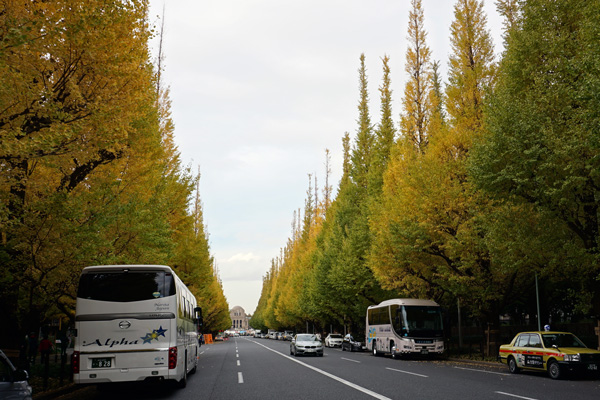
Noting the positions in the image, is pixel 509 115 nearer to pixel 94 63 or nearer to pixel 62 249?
pixel 94 63

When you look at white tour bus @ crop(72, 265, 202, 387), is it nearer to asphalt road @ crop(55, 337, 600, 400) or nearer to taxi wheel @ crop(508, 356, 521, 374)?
asphalt road @ crop(55, 337, 600, 400)

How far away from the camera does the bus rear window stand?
10.8 m

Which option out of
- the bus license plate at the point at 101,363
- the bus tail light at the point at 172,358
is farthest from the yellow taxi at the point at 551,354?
the bus license plate at the point at 101,363

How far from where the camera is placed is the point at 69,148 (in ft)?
30.7

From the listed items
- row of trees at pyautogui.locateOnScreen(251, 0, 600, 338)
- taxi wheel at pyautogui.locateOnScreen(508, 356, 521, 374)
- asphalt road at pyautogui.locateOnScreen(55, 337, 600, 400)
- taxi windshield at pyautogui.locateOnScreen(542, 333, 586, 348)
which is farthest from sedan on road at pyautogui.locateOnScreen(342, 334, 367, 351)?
taxi windshield at pyautogui.locateOnScreen(542, 333, 586, 348)

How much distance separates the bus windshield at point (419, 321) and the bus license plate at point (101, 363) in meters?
18.5

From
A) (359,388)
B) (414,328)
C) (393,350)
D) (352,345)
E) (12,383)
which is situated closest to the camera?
(12,383)

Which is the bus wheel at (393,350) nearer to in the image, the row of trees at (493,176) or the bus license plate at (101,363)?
the row of trees at (493,176)

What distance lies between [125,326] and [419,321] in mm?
18820

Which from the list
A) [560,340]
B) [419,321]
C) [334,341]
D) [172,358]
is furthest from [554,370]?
[334,341]

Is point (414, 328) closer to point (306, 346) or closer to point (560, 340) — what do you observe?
point (306, 346)

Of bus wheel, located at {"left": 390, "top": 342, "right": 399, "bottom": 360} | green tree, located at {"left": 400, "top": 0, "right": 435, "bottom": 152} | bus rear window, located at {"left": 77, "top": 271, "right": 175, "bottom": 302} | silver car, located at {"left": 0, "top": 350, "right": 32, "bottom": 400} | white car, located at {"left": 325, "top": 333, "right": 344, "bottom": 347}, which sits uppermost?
green tree, located at {"left": 400, "top": 0, "right": 435, "bottom": 152}

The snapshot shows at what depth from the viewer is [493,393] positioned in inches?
424

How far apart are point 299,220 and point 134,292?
7750 centimetres
